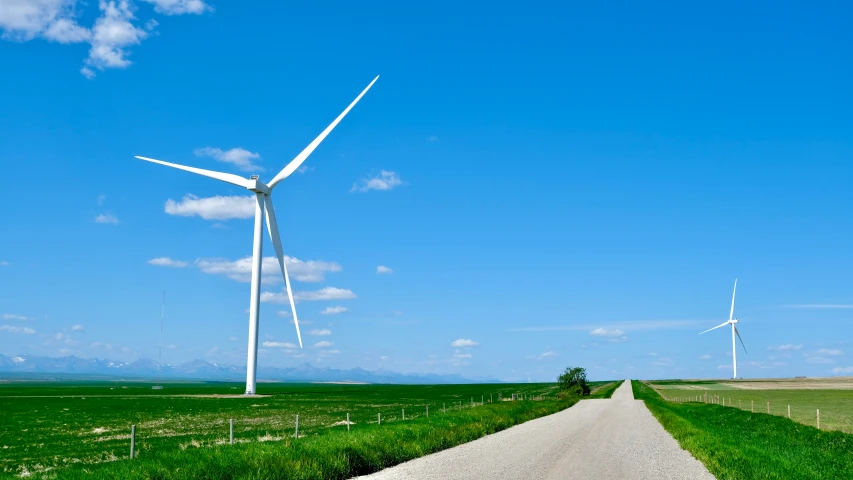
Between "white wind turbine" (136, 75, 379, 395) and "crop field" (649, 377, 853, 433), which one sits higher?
"white wind turbine" (136, 75, 379, 395)

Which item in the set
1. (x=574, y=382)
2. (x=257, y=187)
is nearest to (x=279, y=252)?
(x=257, y=187)

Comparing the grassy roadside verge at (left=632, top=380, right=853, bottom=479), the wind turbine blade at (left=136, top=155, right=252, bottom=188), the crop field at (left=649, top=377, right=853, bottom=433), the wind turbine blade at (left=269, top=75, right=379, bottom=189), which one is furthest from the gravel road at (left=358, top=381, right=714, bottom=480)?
the wind turbine blade at (left=136, top=155, right=252, bottom=188)

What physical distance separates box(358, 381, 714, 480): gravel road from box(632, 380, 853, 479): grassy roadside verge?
2.50 feet

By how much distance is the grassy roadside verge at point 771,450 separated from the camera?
2277cm

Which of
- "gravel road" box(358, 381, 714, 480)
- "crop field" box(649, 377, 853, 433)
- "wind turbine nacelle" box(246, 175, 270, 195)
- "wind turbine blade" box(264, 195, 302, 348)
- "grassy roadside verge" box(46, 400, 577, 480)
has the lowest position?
"crop field" box(649, 377, 853, 433)

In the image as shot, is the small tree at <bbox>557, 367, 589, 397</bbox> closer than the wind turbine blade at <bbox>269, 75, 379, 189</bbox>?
No

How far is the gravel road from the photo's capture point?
22.5m

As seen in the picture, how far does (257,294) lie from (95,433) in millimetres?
49132

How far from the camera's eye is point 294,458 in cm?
2222

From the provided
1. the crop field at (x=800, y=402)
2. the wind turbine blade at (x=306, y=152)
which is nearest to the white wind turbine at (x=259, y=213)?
the wind turbine blade at (x=306, y=152)

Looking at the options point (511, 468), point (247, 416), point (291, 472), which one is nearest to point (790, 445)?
point (511, 468)

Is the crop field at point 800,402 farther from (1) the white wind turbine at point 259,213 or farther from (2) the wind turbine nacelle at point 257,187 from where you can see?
(2) the wind turbine nacelle at point 257,187

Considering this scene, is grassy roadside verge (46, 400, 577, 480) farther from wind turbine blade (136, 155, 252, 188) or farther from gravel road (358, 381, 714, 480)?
wind turbine blade (136, 155, 252, 188)

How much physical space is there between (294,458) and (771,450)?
1922cm
